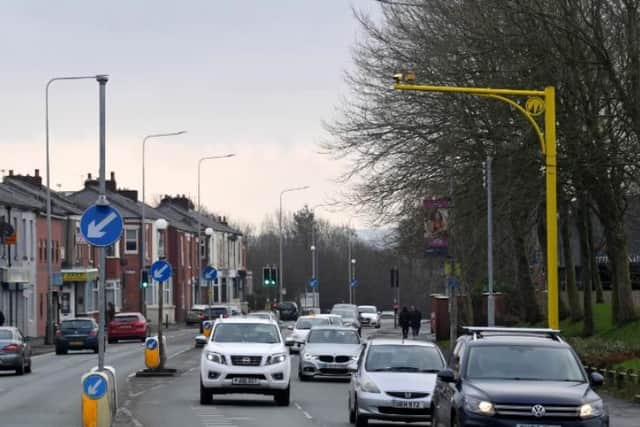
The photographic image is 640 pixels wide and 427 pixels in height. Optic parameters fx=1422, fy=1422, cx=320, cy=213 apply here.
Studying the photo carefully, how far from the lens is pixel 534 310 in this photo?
58.9 metres

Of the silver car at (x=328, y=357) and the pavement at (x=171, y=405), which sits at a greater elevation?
the silver car at (x=328, y=357)

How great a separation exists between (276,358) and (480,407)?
12.0 m

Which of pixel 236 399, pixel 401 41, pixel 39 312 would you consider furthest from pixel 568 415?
pixel 39 312

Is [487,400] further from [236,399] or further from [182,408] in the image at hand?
[236,399]

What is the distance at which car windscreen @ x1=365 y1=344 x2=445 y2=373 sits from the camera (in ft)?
78.8

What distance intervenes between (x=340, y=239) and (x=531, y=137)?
418 feet

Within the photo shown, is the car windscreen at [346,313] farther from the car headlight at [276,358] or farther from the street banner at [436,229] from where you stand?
the car headlight at [276,358]

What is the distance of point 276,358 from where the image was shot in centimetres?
2780

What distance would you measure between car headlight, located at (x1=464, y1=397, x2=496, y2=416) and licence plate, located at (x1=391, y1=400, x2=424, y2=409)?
6.42 metres

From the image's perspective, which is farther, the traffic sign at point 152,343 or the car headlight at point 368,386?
the traffic sign at point 152,343

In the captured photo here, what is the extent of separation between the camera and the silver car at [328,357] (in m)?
36.8

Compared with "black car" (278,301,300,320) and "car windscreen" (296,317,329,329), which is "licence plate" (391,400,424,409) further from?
"black car" (278,301,300,320)

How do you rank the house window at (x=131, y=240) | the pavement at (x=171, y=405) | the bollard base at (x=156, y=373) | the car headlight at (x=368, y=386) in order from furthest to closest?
1. the house window at (x=131, y=240)
2. the bollard base at (x=156, y=373)
3. the pavement at (x=171, y=405)
4. the car headlight at (x=368, y=386)

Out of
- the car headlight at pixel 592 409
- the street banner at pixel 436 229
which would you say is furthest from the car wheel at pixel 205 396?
the street banner at pixel 436 229
